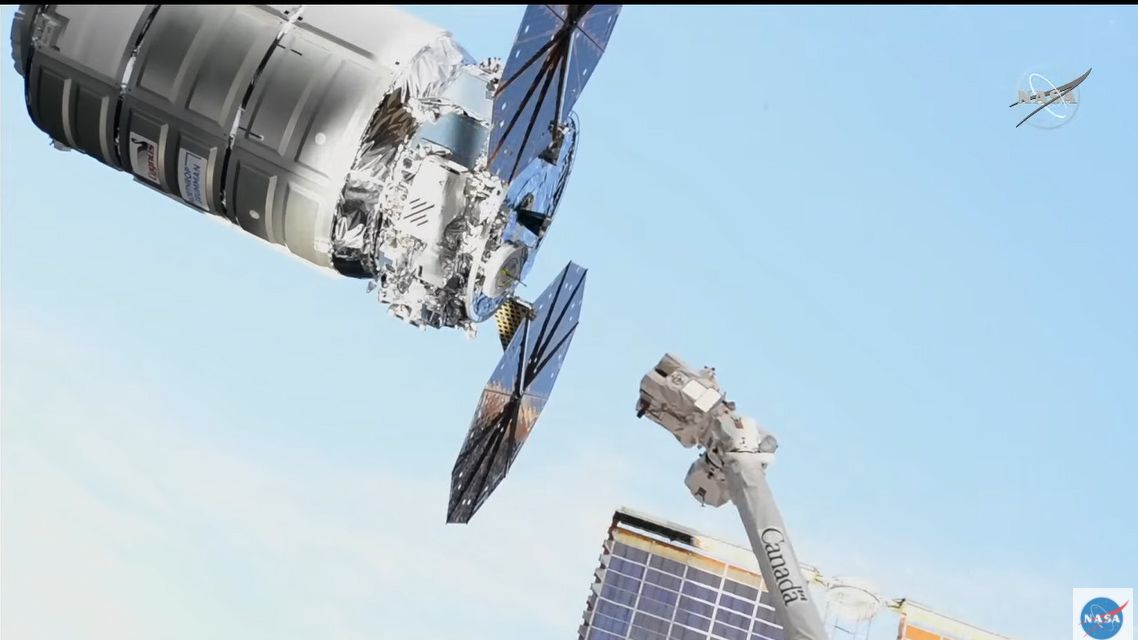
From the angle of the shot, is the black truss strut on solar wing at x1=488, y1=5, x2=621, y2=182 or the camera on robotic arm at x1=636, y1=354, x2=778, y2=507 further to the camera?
the camera on robotic arm at x1=636, y1=354, x2=778, y2=507

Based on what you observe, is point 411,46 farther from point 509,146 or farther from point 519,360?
point 519,360

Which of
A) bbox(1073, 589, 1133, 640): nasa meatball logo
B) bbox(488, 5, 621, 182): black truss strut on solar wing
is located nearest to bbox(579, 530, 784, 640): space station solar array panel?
bbox(1073, 589, 1133, 640): nasa meatball logo

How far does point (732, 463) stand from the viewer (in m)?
13.5

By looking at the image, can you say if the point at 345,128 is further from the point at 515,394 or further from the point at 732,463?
the point at 732,463

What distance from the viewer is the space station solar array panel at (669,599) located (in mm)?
42781

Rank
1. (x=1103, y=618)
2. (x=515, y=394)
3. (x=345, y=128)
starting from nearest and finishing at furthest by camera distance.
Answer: (x=345, y=128) → (x=515, y=394) → (x=1103, y=618)

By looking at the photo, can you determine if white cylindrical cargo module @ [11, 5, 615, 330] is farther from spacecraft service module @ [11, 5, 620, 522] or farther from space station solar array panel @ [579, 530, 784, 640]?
space station solar array panel @ [579, 530, 784, 640]

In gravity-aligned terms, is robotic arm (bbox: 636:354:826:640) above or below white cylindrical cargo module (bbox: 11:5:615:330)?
below

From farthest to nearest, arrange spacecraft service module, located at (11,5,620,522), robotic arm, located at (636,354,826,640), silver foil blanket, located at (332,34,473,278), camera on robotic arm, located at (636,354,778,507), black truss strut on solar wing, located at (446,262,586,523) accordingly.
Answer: black truss strut on solar wing, located at (446,262,586,523) < silver foil blanket, located at (332,34,473,278) < spacecraft service module, located at (11,5,620,522) < camera on robotic arm, located at (636,354,778,507) < robotic arm, located at (636,354,826,640)

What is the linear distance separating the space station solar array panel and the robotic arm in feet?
97.9

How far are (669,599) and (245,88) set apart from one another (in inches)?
1282

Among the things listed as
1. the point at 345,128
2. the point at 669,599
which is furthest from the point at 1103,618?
the point at 345,128

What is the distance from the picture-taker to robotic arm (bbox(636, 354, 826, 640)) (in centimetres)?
1257

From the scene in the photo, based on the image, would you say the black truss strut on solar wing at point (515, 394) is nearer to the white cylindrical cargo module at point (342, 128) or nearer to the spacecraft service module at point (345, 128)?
the spacecraft service module at point (345, 128)
